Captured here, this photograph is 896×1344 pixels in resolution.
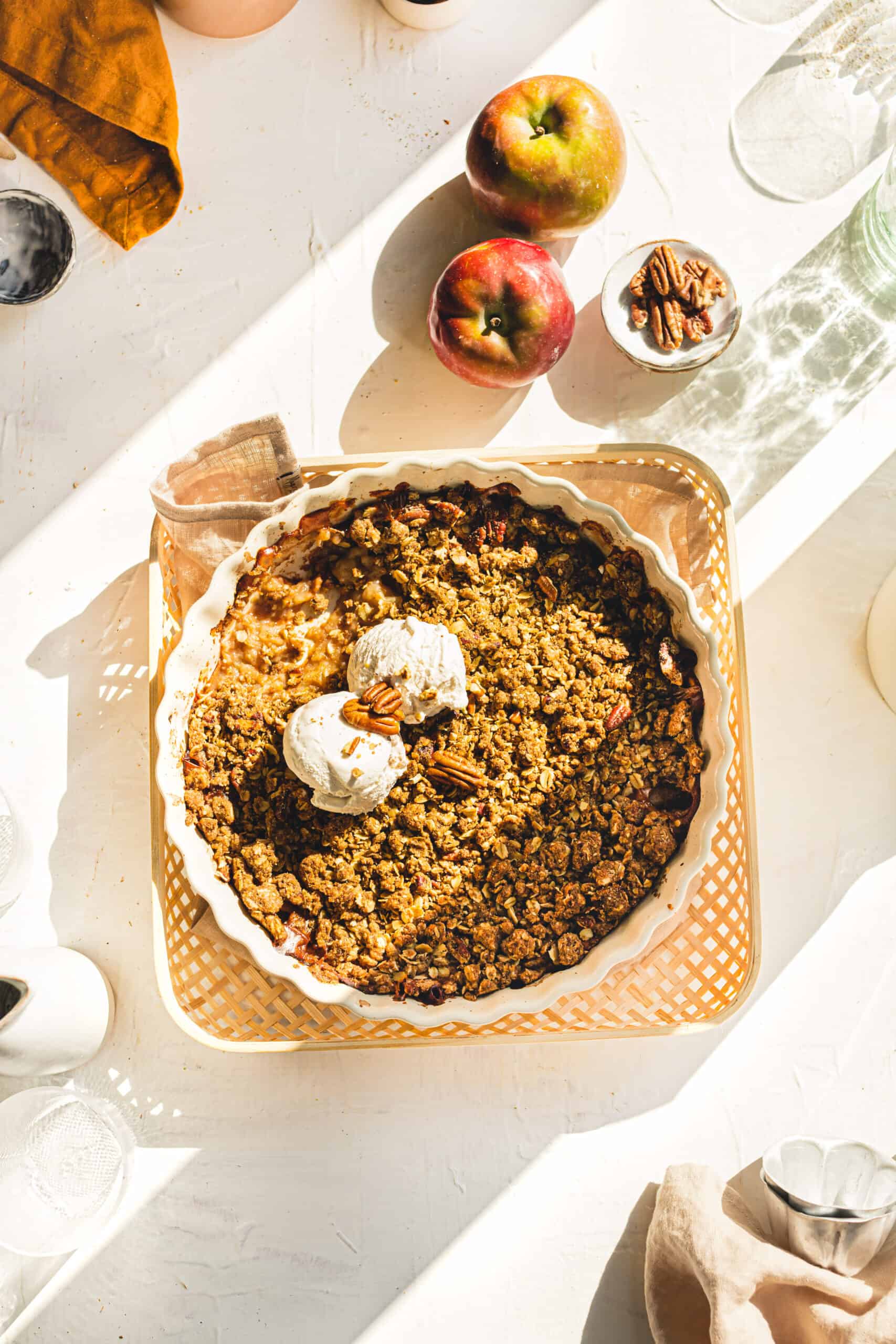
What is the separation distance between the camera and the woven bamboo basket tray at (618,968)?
123 cm

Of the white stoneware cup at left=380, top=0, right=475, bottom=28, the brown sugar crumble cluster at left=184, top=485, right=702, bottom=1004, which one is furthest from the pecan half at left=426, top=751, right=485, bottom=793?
the white stoneware cup at left=380, top=0, right=475, bottom=28

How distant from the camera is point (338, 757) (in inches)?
43.9

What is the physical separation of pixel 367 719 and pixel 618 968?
1.45 feet

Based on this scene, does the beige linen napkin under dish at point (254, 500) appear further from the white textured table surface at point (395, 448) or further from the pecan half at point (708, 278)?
the pecan half at point (708, 278)

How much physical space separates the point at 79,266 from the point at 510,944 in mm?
1067

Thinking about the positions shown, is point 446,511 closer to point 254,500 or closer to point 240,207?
point 254,500

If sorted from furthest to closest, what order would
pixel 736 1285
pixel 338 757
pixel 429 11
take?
pixel 429 11 → pixel 736 1285 → pixel 338 757

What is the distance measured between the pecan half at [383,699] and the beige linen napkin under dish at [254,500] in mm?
246

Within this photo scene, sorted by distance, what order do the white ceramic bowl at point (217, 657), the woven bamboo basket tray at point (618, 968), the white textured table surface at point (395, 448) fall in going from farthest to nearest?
the white textured table surface at point (395, 448), the woven bamboo basket tray at point (618, 968), the white ceramic bowl at point (217, 657)

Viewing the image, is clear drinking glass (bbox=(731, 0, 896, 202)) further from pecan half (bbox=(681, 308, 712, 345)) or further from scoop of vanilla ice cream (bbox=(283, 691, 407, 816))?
scoop of vanilla ice cream (bbox=(283, 691, 407, 816))

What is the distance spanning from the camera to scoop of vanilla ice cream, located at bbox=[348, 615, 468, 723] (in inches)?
44.7

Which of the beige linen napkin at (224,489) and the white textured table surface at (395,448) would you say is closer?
the beige linen napkin at (224,489)

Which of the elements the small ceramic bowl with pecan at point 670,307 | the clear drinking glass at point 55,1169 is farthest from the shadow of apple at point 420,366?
the clear drinking glass at point 55,1169

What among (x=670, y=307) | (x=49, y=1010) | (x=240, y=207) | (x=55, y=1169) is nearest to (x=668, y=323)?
(x=670, y=307)
